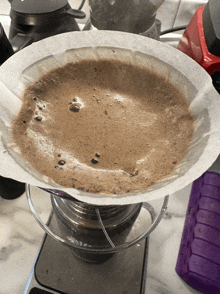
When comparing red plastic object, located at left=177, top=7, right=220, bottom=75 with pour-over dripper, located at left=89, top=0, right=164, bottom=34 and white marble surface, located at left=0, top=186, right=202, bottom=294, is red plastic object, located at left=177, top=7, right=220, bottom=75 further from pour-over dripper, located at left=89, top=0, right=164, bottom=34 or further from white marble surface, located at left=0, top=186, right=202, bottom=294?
white marble surface, located at left=0, top=186, right=202, bottom=294

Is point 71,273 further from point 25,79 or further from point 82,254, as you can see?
point 25,79

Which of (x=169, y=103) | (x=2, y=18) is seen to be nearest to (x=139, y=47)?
(x=169, y=103)

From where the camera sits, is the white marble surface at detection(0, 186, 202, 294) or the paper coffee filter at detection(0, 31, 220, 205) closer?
the paper coffee filter at detection(0, 31, 220, 205)

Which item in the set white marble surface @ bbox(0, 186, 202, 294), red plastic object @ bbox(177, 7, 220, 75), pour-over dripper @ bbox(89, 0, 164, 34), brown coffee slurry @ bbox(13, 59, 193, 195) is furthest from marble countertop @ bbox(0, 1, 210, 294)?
pour-over dripper @ bbox(89, 0, 164, 34)

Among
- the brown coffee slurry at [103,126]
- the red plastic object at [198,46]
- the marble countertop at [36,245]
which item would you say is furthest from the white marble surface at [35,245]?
the red plastic object at [198,46]

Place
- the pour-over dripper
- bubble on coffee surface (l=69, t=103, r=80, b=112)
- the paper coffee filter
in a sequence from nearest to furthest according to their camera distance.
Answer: the paper coffee filter, bubble on coffee surface (l=69, t=103, r=80, b=112), the pour-over dripper

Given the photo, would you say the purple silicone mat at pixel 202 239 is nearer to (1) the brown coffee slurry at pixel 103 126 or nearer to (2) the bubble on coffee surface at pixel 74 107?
(1) the brown coffee slurry at pixel 103 126

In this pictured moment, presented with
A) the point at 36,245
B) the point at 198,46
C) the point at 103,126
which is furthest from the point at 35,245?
the point at 198,46

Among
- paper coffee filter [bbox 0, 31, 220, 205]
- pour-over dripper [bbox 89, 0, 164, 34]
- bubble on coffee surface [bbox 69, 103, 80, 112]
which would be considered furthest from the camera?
pour-over dripper [bbox 89, 0, 164, 34]

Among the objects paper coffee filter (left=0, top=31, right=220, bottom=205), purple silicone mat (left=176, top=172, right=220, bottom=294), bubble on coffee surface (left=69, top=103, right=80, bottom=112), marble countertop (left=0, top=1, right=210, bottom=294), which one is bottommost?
marble countertop (left=0, top=1, right=210, bottom=294)
